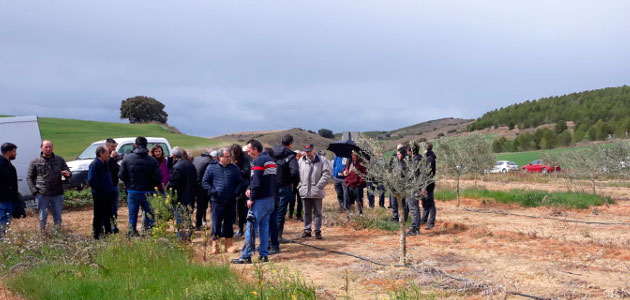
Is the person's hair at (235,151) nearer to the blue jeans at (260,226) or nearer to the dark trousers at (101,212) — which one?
the blue jeans at (260,226)

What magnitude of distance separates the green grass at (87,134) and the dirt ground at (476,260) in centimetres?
2806

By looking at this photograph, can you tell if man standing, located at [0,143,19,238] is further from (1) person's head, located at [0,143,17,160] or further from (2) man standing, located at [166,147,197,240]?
(2) man standing, located at [166,147,197,240]

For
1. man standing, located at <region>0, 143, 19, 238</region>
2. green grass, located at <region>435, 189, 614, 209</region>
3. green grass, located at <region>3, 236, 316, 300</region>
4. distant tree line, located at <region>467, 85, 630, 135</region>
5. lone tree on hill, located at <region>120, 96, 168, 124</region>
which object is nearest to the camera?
green grass, located at <region>3, 236, 316, 300</region>

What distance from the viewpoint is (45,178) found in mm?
8930

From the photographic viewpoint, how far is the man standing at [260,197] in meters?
7.49

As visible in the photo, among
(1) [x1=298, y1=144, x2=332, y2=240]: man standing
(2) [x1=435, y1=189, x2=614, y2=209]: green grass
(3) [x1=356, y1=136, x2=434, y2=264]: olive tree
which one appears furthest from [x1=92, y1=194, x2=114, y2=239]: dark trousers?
(2) [x1=435, y1=189, x2=614, y2=209]: green grass

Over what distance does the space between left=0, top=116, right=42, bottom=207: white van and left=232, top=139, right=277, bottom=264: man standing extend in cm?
735

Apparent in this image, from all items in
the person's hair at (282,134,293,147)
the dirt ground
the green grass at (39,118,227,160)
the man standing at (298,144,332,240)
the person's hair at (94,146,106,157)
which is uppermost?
the green grass at (39,118,227,160)

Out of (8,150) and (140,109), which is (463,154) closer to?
(8,150)

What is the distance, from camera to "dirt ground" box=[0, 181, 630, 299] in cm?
602

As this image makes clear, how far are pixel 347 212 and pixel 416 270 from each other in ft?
17.8

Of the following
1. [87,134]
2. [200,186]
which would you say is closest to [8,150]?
[200,186]

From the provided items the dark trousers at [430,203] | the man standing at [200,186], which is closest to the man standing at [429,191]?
the dark trousers at [430,203]

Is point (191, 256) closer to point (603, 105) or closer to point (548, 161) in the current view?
point (548, 161)
